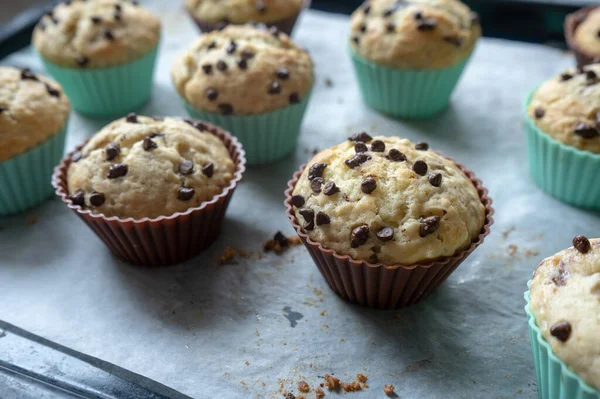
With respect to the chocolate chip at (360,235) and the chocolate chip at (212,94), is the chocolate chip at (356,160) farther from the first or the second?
the chocolate chip at (212,94)

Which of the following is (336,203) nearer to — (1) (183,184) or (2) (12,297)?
(1) (183,184)

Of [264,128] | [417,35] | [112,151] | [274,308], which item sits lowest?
[274,308]

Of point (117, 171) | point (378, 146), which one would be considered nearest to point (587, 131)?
point (378, 146)

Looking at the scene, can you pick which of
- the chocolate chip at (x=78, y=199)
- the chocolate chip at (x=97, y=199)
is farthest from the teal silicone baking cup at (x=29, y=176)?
the chocolate chip at (x=97, y=199)

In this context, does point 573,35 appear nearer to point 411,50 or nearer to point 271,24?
point 411,50

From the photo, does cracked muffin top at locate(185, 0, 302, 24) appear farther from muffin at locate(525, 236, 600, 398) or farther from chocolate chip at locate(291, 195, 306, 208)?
muffin at locate(525, 236, 600, 398)

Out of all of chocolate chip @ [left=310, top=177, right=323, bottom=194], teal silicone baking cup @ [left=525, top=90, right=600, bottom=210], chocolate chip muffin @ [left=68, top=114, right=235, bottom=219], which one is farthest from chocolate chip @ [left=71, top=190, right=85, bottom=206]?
teal silicone baking cup @ [left=525, top=90, right=600, bottom=210]
